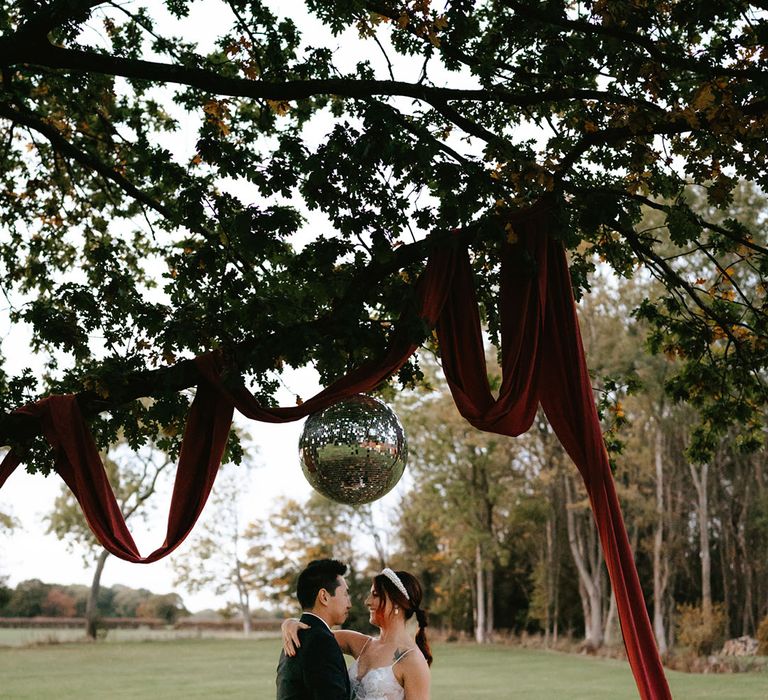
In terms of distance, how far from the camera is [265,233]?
6230mm

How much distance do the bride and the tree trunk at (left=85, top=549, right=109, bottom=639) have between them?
36.3 meters

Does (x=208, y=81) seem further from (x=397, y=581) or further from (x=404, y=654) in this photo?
(x=404, y=654)

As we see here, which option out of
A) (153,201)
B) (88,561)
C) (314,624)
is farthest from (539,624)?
(314,624)

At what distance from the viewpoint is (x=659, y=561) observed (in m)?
28.7

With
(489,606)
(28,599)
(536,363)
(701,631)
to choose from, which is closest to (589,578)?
(701,631)

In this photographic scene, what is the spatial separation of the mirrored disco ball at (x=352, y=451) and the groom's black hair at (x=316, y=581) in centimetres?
45

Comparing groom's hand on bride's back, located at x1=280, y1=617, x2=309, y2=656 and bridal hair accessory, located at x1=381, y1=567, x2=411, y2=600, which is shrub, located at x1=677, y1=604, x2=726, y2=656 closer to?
bridal hair accessory, located at x1=381, y1=567, x2=411, y2=600

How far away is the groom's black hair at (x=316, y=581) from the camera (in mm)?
5152

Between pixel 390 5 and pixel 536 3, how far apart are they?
1092 millimetres

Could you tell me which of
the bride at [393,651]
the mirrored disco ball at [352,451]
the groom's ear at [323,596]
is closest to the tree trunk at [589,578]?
the bride at [393,651]

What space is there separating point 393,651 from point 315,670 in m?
A: 0.93

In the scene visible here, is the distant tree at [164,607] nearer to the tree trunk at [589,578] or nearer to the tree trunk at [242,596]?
the tree trunk at [242,596]

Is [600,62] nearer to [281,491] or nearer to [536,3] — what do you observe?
[536,3]

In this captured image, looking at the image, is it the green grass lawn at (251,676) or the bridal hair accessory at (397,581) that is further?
the green grass lawn at (251,676)
